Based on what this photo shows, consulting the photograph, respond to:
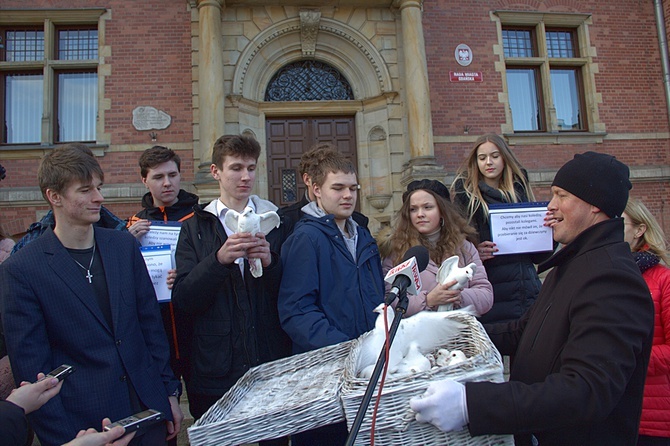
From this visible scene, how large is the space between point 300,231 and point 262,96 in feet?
25.0

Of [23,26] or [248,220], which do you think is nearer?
[248,220]

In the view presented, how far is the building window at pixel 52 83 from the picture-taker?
30.9 ft

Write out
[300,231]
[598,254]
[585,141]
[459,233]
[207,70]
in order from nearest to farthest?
[598,254] → [300,231] → [459,233] → [207,70] → [585,141]

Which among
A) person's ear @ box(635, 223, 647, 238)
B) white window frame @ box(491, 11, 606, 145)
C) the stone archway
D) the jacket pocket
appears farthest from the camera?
white window frame @ box(491, 11, 606, 145)

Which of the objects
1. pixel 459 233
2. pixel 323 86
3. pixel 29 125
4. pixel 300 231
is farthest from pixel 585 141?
pixel 29 125

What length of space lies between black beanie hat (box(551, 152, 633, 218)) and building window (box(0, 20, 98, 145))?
9.75 meters

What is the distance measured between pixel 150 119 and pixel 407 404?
8.99 meters

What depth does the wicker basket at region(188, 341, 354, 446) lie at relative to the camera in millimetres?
1420

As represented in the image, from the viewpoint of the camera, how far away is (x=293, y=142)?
9.92 metres

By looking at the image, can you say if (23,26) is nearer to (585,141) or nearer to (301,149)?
(301,149)

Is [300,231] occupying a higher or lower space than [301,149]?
lower

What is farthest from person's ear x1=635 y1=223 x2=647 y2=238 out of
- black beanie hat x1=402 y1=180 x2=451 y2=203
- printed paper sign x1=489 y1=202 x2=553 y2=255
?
black beanie hat x1=402 y1=180 x2=451 y2=203

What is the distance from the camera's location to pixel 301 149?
9930 mm

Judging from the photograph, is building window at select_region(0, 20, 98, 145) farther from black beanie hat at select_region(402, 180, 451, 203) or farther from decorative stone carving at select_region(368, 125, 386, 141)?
black beanie hat at select_region(402, 180, 451, 203)
